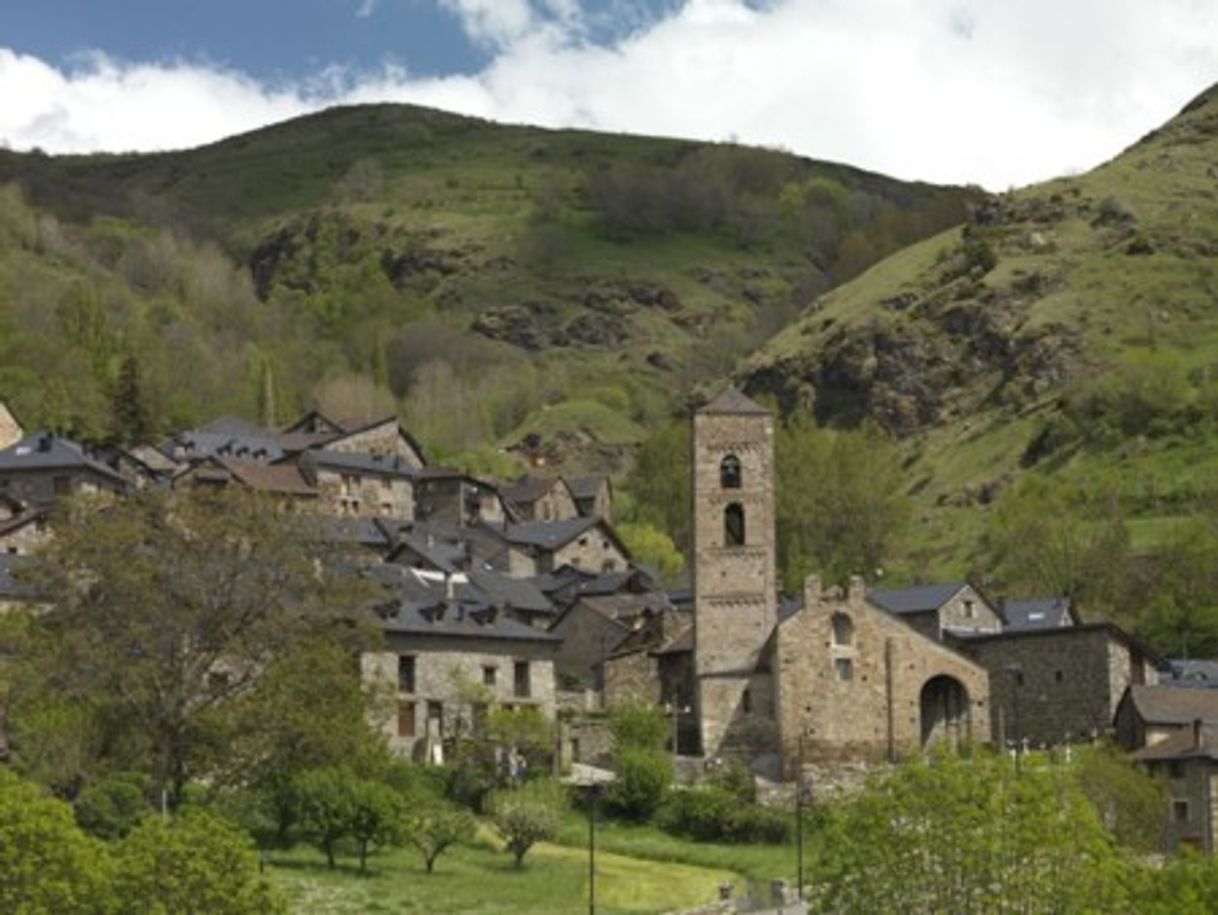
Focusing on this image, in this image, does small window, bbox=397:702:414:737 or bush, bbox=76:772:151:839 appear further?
small window, bbox=397:702:414:737

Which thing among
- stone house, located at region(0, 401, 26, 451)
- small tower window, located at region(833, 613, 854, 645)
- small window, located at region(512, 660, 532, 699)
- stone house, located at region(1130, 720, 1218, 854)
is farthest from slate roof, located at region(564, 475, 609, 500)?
stone house, located at region(1130, 720, 1218, 854)

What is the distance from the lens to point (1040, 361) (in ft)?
557

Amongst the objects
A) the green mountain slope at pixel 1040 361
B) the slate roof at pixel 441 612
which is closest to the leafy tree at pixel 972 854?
the slate roof at pixel 441 612

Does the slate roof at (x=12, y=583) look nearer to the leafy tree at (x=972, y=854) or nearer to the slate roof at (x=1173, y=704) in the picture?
the leafy tree at (x=972, y=854)

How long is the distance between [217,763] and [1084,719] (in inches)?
1352

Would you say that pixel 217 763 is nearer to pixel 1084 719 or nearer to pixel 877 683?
pixel 877 683

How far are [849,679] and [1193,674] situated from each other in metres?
15.6

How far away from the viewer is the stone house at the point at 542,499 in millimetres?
139250

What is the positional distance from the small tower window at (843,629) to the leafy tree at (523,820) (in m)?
14.5

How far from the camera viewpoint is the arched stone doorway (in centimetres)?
8888

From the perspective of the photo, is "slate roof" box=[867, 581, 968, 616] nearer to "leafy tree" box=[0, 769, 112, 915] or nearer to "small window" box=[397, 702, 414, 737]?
"small window" box=[397, 702, 414, 737]

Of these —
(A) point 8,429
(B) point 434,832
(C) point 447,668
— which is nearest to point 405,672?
(C) point 447,668

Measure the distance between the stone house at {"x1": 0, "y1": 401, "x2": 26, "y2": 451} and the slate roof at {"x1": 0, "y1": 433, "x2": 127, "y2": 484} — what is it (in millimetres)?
13732

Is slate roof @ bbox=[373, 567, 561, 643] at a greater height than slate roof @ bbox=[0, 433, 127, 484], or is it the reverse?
slate roof @ bbox=[0, 433, 127, 484]
